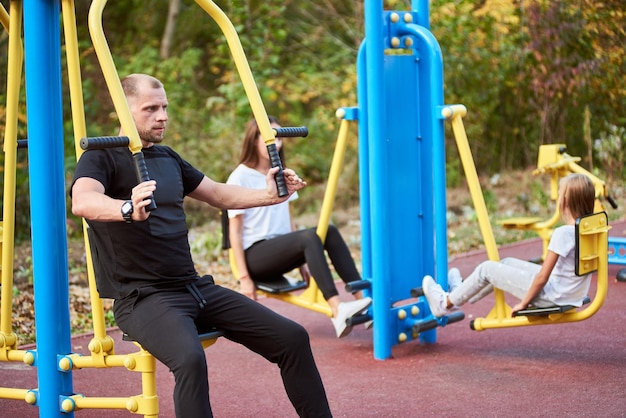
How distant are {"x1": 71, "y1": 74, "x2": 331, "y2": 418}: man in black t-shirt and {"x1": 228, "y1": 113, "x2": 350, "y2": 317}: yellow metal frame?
5.01 feet

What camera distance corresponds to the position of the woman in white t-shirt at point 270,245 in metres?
4.93

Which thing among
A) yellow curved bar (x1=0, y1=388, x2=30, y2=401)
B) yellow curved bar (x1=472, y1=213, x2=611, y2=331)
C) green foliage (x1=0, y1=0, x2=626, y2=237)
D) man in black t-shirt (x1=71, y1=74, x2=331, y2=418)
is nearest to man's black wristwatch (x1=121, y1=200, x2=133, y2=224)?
man in black t-shirt (x1=71, y1=74, x2=331, y2=418)

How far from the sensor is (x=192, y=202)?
33.3ft

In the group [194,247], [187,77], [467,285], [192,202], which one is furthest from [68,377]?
[187,77]

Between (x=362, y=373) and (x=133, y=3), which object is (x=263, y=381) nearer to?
(x=362, y=373)

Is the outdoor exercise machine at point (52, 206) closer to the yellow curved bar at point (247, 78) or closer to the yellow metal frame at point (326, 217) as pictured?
the yellow curved bar at point (247, 78)

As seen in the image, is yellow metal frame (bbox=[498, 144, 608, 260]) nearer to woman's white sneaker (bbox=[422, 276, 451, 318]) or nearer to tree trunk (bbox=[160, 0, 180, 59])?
woman's white sneaker (bbox=[422, 276, 451, 318])

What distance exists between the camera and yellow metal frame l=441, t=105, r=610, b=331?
4.10 meters

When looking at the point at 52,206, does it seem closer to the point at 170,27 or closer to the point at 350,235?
the point at 350,235

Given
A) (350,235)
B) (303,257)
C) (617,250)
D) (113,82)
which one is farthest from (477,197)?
(350,235)

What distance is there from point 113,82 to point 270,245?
2265 millimetres

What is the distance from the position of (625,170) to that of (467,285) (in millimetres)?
7283

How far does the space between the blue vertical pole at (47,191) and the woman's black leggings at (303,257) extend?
1.75m

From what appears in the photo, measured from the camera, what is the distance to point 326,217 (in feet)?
16.2
